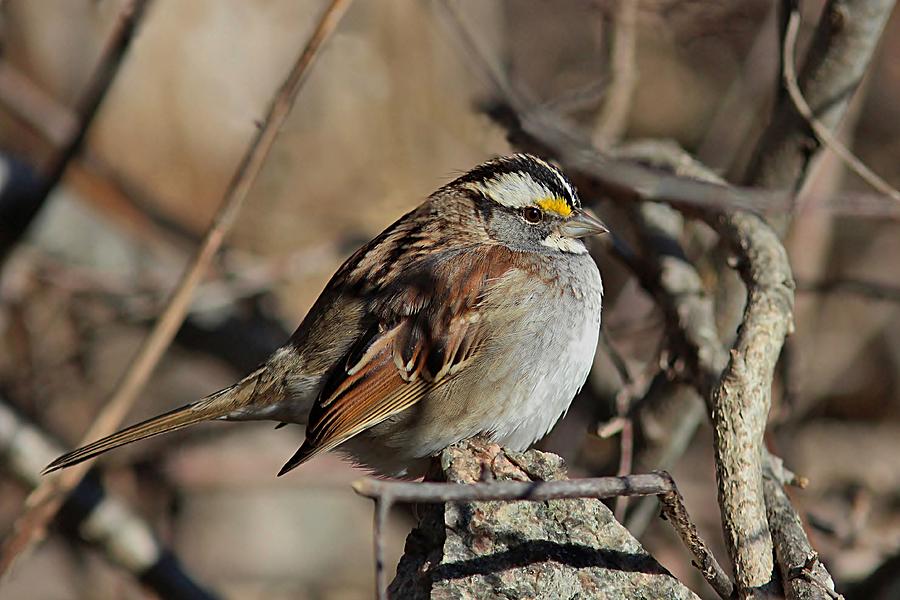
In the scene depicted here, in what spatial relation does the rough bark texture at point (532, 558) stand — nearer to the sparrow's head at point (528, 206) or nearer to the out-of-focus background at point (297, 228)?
the sparrow's head at point (528, 206)

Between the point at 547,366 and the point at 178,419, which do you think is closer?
the point at 547,366

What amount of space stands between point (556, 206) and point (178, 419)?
57.0 inches

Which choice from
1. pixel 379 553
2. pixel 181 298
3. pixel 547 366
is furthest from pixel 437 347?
pixel 379 553

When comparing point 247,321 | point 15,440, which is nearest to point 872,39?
point 247,321

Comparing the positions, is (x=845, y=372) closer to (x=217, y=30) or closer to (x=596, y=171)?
(x=596, y=171)

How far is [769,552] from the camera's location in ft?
9.00

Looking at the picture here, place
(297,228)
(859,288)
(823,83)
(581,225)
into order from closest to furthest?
(823,83)
(581,225)
(859,288)
(297,228)

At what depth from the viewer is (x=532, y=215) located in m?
4.16

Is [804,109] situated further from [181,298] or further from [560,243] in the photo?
[181,298]

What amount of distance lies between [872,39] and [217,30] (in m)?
4.83

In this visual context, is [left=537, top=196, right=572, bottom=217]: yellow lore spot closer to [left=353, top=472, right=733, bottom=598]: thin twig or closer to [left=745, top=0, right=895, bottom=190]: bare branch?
[left=745, top=0, right=895, bottom=190]: bare branch

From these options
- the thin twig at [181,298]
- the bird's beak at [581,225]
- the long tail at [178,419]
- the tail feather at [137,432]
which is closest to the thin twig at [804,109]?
the bird's beak at [581,225]

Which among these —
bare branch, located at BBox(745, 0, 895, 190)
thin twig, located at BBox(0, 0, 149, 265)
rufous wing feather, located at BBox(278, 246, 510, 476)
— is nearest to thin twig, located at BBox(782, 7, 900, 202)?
bare branch, located at BBox(745, 0, 895, 190)

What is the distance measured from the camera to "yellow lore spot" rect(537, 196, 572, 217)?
410cm
